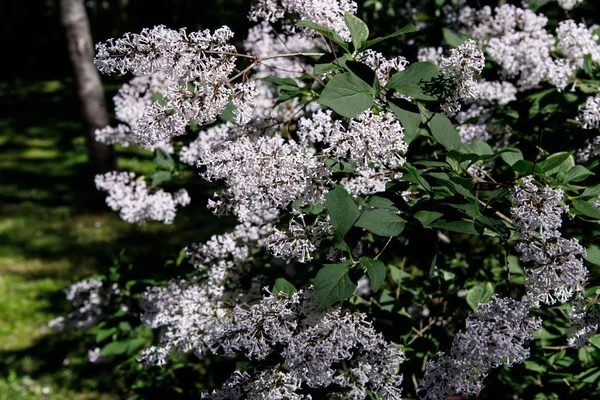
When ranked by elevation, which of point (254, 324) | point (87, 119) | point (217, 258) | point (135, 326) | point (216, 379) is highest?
point (254, 324)

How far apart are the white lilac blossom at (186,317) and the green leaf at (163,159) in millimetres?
545

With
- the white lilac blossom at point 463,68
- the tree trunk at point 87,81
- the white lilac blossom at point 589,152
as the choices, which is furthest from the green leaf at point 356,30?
the tree trunk at point 87,81

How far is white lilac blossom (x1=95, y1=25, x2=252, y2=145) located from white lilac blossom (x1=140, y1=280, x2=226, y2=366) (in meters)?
0.69

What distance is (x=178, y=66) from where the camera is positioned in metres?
1.54

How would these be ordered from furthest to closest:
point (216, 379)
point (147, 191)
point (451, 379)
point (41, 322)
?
1. point (41, 322)
2. point (216, 379)
3. point (147, 191)
4. point (451, 379)

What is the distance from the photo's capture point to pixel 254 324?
1.54m

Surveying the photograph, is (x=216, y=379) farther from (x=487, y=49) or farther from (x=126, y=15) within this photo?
(x=126, y=15)

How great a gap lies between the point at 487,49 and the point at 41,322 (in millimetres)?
4604

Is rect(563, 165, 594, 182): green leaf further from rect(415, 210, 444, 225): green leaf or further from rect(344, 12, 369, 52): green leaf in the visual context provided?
rect(344, 12, 369, 52): green leaf

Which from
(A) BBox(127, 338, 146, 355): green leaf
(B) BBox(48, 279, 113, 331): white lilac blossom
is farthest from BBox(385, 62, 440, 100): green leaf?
(B) BBox(48, 279, 113, 331): white lilac blossom

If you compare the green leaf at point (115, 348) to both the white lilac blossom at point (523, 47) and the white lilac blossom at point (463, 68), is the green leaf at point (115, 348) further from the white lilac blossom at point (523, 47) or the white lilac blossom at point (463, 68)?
the white lilac blossom at point (523, 47)

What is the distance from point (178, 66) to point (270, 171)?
0.36 meters

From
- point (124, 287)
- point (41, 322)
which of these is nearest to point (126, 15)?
point (41, 322)

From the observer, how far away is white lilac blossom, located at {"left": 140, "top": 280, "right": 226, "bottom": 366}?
78.5 inches
